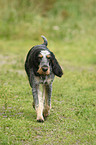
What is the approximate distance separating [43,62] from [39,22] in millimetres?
15458

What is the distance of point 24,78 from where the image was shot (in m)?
10.4

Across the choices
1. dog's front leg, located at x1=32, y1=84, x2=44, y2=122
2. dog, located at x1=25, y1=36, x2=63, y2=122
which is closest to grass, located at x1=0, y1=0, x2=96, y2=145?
dog's front leg, located at x1=32, y1=84, x2=44, y2=122

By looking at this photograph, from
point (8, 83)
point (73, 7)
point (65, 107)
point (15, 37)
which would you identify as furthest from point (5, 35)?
point (65, 107)

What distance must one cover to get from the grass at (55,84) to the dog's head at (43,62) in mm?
903

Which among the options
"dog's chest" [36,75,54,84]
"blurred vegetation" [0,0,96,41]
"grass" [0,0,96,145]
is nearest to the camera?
"grass" [0,0,96,145]

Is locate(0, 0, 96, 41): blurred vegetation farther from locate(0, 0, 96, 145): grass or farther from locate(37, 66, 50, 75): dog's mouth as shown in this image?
locate(37, 66, 50, 75): dog's mouth

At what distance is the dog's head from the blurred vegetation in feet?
42.9

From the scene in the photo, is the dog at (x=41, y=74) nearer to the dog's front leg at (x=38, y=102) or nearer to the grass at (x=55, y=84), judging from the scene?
the dog's front leg at (x=38, y=102)

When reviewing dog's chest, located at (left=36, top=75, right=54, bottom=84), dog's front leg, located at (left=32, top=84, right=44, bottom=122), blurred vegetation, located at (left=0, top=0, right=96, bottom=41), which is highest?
blurred vegetation, located at (left=0, top=0, right=96, bottom=41)

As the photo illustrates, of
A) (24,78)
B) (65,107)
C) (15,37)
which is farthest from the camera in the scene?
(15,37)

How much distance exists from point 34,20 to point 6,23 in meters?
1.67

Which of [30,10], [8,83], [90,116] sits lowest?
[90,116]

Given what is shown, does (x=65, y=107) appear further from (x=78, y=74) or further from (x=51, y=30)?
(x=51, y=30)

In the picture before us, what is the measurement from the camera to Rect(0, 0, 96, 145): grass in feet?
18.4
